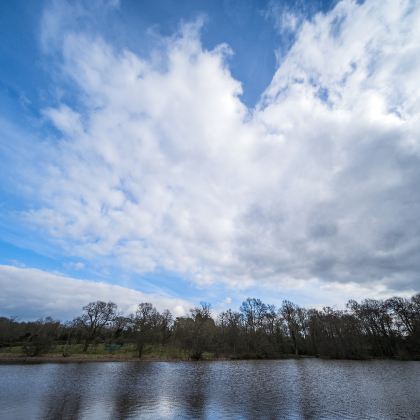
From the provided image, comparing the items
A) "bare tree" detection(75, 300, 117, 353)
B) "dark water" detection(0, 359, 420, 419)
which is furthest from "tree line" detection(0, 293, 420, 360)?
"dark water" detection(0, 359, 420, 419)

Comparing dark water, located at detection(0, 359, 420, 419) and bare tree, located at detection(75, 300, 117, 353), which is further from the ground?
bare tree, located at detection(75, 300, 117, 353)

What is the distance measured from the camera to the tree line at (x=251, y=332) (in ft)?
250

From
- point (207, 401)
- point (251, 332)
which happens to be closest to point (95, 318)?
point (251, 332)

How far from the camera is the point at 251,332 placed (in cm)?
8831

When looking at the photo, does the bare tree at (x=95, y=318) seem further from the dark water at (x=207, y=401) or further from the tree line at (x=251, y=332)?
the dark water at (x=207, y=401)

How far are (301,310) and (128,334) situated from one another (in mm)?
58957

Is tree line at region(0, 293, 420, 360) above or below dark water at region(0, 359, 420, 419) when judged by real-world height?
above

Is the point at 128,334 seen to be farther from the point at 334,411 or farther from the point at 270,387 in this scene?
the point at 334,411

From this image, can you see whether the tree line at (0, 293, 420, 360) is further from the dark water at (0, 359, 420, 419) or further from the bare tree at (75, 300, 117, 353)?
the dark water at (0, 359, 420, 419)

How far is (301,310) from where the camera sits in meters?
98.2

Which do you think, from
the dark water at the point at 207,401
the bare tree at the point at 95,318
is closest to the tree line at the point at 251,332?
the bare tree at the point at 95,318

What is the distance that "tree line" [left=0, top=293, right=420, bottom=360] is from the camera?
76.2m

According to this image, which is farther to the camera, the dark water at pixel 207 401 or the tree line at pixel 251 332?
the tree line at pixel 251 332

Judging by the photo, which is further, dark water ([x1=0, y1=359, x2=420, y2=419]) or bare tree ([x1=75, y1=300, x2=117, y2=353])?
bare tree ([x1=75, y1=300, x2=117, y2=353])
